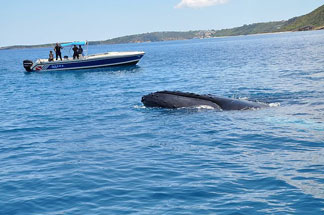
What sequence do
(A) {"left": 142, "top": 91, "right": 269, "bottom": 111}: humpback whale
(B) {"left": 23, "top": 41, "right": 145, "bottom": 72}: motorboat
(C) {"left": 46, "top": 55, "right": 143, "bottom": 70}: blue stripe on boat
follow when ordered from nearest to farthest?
1. (A) {"left": 142, "top": 91, "right": 269, "bottom": 111}: humpback whale
2. (B) {"left": 23, "top": 41, "right": 145, "bottom": 72}: motorboat
3. (C) {"left": 46, "top": 55, "right": 143, "bottom": 70}: blue stripe on boat

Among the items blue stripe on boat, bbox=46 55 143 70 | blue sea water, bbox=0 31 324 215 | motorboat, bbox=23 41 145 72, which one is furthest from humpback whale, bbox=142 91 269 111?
blue stripe on boat, bbox=46 55 143 70

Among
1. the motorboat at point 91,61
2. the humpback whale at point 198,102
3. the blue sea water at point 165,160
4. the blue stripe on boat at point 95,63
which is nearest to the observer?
the blue sea water at point 165,160

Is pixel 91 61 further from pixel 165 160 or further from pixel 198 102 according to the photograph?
pixel 165 160

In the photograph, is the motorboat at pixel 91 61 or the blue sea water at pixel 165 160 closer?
the blue sea water at pixel 165 160

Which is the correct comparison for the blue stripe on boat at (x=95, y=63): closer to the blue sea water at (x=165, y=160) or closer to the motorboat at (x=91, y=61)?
the motorboat at (x=91, y=61)

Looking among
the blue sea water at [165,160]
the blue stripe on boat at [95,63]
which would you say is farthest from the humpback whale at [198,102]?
the blue stripe on boat at [95,63]

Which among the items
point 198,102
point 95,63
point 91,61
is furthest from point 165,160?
point 95,63

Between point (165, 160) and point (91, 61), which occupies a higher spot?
point (91, 61)

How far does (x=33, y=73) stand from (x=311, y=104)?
1657 inches

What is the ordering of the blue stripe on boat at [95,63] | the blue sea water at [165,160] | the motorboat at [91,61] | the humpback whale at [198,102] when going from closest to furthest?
the blue sea water at [165,160]
the humpback whale at [198,102]
the motorboat at [91,61]
the blue stripe on boat at [95,63]

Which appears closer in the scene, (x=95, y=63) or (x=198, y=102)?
(x=198, y=102)

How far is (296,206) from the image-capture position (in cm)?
790

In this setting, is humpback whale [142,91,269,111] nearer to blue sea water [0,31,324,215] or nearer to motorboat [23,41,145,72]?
blue sea water [0,31,324,215]

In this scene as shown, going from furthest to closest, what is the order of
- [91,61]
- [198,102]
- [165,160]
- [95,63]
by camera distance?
[95,63]
[91,61]
[198,102]
[165,160]
